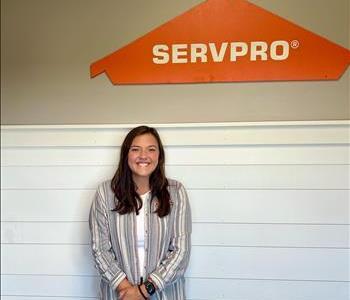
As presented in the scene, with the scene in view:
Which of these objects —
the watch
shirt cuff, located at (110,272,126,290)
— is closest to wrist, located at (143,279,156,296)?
the watch

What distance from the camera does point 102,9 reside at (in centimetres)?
185

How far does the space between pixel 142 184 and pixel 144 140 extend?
21 cm

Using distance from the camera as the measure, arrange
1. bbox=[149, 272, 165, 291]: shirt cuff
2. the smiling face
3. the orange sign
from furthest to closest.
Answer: the orange sign → the smiling face → bbox=[149, 272, 165, 291]: shirt cuff

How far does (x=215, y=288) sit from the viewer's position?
6.23 ft

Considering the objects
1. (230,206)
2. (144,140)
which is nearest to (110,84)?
(144,140)

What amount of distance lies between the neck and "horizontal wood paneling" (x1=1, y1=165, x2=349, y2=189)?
201mm

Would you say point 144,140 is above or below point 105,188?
above

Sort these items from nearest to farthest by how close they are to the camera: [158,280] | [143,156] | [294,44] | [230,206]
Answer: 1. [158,280]
2. [143,156]
3. [294,44]
4. [230,206]

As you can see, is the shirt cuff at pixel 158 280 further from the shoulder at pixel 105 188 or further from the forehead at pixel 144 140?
the forehead at pixel 144 140

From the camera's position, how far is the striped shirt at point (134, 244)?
1604 mm

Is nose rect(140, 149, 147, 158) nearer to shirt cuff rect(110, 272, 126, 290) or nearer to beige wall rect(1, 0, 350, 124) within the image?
beige wall rect(1, 0, 350, 124)

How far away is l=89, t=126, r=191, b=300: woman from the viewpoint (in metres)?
1.60

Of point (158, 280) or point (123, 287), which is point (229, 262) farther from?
point (123, 287)

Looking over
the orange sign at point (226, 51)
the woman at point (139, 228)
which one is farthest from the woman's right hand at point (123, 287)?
the orange sign at point (226, 51)
